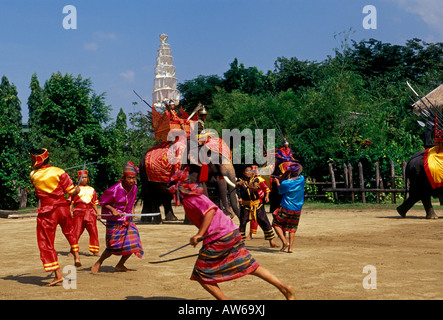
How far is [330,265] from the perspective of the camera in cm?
793

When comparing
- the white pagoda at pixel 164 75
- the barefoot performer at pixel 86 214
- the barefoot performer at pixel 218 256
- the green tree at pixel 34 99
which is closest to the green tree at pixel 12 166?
the green tree at pixel 34 99

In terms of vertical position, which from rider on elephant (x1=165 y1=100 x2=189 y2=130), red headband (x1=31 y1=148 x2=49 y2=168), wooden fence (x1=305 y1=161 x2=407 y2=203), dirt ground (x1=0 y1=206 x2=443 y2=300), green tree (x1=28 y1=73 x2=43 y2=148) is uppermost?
green tree (x1=28 y1=73 x2=43 y2=148)

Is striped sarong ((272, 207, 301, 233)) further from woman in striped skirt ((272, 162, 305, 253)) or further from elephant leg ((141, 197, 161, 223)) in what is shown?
elephant leg ((141, 197, 161, 223))

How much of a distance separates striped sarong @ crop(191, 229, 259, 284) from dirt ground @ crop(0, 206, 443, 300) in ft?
2.61

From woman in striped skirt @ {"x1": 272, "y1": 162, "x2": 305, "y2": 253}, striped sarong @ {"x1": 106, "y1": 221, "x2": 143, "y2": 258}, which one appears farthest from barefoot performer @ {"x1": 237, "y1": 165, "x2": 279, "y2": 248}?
striped sarong @ {"x1": 106, "y1": 221, "x2": 143, "y2": 258}

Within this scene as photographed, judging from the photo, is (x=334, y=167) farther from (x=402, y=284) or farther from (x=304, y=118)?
(x=402, y=284)

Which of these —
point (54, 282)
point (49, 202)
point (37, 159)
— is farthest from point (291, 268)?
point (37, 159)

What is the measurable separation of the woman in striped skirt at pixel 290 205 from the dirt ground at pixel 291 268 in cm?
41

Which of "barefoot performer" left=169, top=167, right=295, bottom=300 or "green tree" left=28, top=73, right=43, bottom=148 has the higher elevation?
"green tree" left=28, top=73, right=43, bottom=148

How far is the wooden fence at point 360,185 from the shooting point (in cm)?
1920

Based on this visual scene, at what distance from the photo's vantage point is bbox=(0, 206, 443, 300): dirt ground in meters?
6.25

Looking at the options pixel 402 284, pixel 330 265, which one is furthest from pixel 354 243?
pixel 402 284

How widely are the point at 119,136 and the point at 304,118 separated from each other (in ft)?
39.3

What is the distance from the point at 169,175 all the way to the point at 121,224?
661 cm
